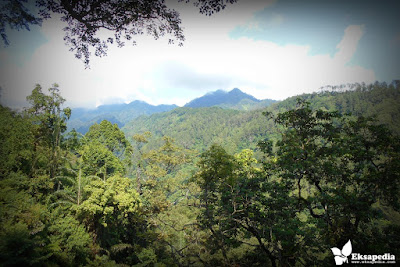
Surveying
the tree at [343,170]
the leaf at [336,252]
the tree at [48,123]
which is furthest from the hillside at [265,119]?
the leaf at [336,252]

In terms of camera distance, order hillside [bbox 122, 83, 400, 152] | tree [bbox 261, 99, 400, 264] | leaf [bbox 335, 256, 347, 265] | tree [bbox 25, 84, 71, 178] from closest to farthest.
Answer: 1. leaf [bbox 335, 256, 347, 265]
2. tree [bbox 261, 99, 400, 264]
3. tree [bbox 25, 84, 71, 178]
4. hillside [bbox 122, 83, 400, 152]

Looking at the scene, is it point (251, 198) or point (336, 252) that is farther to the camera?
point (251, 198)

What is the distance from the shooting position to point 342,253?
525 centimetres

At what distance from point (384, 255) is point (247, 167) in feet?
17.2

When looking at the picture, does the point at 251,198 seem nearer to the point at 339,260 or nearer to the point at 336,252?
the point at 336,252

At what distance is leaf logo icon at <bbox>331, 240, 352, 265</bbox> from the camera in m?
5.17

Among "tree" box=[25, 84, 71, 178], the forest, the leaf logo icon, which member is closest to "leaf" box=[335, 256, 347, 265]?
the leaf logo icon

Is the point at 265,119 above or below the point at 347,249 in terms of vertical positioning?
above

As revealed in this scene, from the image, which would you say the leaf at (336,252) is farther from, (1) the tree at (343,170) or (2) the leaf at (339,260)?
(1) the tree at (343,170)

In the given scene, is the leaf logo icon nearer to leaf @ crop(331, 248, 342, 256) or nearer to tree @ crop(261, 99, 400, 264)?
leaf @ crop(331, 248, 342, 256)

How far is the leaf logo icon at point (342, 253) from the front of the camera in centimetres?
517

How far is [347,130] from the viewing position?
6.77m

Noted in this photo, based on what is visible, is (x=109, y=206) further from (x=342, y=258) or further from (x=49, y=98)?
(x=342, y=258)

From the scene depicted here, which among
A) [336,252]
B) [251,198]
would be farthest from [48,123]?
[336,252]
